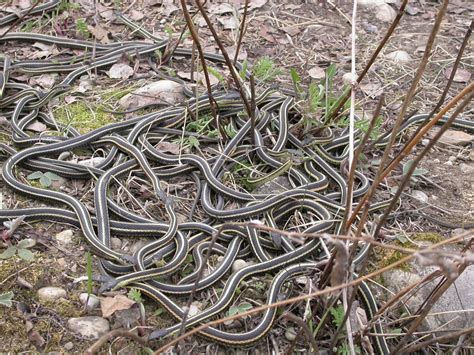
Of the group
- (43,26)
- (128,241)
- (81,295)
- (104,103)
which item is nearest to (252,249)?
(128,241)

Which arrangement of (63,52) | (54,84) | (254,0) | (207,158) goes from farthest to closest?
(254,0)
(63,52)
(54,84)
(207,158)

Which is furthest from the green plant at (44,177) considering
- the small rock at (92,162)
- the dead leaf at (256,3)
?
the dead leaf at (256,3)

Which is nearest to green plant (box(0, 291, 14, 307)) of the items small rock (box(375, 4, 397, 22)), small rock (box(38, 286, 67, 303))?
small rock (box(38, 286, 67, 303))

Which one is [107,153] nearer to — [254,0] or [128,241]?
[128,241]

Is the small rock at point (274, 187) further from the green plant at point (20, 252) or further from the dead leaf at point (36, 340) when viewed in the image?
the dead leaf at point (36, 340)

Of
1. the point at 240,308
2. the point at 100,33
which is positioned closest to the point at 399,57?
the point at 100,33

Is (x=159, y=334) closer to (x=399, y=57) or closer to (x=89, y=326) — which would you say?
(x=89, y=326)

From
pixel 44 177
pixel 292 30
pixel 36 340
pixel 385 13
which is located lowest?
pixel 36 340

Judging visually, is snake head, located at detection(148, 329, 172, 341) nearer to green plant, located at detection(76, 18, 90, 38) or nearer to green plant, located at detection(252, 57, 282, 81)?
green plant, located at detection(252, 57, 282, 81)
